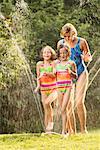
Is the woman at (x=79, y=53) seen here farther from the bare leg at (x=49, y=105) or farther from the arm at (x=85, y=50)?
the bare leg at (x=49, y=105)

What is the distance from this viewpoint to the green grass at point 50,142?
5.02 meters

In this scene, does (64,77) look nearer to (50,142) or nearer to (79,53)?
(79,53)

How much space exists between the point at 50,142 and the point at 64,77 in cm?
92

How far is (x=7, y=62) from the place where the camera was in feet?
42.7

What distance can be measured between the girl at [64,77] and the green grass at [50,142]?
0.34 m

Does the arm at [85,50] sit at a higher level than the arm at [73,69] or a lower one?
higher

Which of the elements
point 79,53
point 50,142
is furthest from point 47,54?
point 50,142

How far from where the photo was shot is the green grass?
5.02 metres

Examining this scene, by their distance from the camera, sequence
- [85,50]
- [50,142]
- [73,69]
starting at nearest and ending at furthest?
[50,142], [73,69], [85,50]

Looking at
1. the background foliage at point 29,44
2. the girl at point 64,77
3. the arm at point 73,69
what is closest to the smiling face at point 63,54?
the girl at point 64,77

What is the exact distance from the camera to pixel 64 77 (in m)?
6.05

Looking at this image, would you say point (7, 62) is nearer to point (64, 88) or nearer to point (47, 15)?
point (47, 15)

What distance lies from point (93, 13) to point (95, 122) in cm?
449

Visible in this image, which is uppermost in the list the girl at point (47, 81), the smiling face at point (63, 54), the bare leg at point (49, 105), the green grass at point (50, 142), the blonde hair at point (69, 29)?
the blonde hair at point (69, 29)
